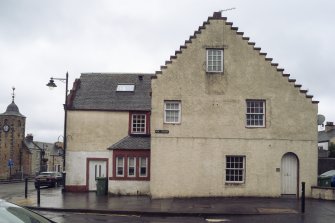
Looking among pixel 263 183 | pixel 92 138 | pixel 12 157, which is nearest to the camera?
pixel 263 183

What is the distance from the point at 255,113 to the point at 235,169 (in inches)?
128

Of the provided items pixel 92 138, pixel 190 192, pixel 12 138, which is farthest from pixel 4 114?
pixel 190 192

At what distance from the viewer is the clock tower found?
237 feet

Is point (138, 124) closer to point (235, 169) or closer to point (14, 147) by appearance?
point (235, 169)

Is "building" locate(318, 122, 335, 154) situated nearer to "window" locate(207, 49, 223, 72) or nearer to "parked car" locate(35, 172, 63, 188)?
"parked car" locate(35, 172, 63, 188)

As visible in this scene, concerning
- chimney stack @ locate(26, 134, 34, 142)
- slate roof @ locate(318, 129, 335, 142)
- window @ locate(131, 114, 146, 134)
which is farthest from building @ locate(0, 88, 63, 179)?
window @ locate(131, 114, 146, 134)

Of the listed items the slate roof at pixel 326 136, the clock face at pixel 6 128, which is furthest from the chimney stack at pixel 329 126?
the clock face at pixel 6 128

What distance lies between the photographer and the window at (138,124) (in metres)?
30.1

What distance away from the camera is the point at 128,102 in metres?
30.8

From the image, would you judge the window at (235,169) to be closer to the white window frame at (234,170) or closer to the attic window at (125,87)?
the white window frame at (234,170)

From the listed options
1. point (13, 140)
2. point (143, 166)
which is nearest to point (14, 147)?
point (13, 140)

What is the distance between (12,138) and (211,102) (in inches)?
2258

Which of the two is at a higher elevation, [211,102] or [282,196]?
[211,102]

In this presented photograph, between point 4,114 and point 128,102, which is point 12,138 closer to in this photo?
point 4,114
